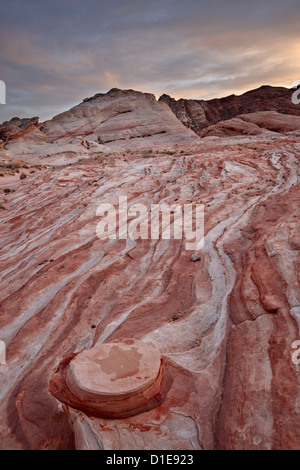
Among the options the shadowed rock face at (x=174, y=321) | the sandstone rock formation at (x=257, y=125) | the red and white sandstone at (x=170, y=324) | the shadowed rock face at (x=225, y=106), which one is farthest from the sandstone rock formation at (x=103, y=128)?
the shadowed rock face at (x=174, y=321)

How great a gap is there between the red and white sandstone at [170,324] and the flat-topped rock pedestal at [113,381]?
0.07 ft

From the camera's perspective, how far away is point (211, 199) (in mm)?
8461

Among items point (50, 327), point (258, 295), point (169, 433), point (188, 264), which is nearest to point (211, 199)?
point (188, 264)

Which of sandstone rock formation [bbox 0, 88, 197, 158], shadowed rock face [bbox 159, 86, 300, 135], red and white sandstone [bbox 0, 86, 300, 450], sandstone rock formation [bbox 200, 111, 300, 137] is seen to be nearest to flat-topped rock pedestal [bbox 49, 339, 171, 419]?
red and white sandstone [bbox 0, 86, 300, 450]

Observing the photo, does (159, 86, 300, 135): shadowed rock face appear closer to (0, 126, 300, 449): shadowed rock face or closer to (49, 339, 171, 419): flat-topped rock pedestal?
(0, 126, 300, 449): shadowed rock face

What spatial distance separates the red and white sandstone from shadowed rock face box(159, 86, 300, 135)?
59105 mm

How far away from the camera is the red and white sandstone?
2.22 metres

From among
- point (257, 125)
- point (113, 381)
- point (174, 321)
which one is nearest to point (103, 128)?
point (257, 125)

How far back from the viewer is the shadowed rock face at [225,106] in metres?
61.2

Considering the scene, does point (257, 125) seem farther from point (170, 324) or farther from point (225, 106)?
point (225, 106)

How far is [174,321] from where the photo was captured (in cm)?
371

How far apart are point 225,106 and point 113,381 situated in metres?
74.0
